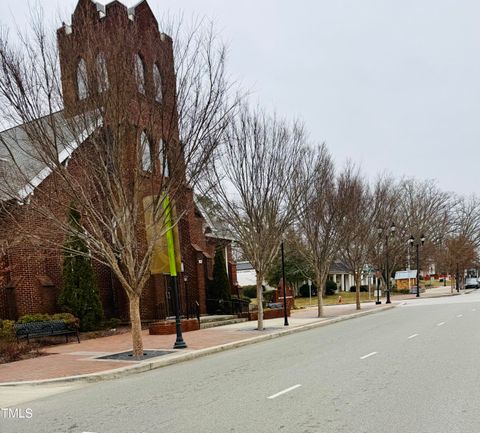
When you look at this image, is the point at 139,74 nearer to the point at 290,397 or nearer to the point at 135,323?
the point at 135,323

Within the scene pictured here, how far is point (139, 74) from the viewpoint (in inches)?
562

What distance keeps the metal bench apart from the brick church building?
7.90 ft

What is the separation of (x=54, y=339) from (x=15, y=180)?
653 cm

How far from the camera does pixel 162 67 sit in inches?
558

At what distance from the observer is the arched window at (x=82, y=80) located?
522 inches

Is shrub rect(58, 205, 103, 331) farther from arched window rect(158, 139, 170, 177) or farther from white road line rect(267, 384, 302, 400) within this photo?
white road line rect(267, 384, 302, 400)

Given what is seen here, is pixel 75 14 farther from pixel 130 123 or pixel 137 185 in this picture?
pixel 137 185

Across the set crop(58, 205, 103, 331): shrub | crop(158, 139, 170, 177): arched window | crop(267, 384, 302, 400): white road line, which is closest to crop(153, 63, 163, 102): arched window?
crop(158, 139, 170, 177): arched window

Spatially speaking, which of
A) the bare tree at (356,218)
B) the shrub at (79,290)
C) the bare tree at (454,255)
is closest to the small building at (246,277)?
the bare tree at (454,255)

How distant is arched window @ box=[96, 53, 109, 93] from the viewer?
13078 millimetres

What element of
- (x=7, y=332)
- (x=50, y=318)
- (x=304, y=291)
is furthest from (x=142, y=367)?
(x=304, y=291)

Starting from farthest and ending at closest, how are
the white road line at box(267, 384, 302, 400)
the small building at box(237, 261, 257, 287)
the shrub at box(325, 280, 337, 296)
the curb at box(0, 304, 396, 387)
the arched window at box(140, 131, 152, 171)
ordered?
the small building at box(237, 261, 257, 287) → the shrub at box(325, 280, 337, 296) → the arched window at box(140, 131, 152, 171) → the curb at box(0, 304, 396, 387) → the white road line at box(267, 384, 302, 400)

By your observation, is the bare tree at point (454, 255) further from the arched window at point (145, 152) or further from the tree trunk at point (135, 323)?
the tree trunk at point (135, 323)

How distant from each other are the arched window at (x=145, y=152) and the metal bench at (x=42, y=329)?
6588 mm
